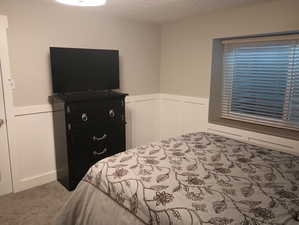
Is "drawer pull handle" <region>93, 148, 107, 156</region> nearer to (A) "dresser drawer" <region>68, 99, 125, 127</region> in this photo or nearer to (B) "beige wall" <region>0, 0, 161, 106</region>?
(A) "dresser drawer" <region>68, 99, 125, 127</region>

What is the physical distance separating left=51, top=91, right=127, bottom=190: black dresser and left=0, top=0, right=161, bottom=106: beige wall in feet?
1.01

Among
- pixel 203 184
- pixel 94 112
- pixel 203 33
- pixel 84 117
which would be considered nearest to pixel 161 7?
pixel 203 33

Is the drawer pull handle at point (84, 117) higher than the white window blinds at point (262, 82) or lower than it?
lower

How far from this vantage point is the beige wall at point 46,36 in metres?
2.46

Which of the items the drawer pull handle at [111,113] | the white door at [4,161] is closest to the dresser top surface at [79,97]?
the drawer pull handle at [111,113]

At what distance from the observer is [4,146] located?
2.52 m

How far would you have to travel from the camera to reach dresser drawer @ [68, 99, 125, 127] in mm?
2568

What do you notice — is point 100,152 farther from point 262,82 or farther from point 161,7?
point 262,82

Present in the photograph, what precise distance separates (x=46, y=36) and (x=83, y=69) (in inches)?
21.4

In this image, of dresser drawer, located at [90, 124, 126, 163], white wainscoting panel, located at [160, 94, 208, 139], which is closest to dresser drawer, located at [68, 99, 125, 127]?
dresser drawer, located at [90, 124, 126, 163]

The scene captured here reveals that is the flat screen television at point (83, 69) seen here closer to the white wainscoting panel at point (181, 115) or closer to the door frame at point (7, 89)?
the door frame at point (7, 89)

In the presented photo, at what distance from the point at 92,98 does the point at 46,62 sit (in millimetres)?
683

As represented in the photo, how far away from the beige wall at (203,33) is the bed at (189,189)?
1411 mm

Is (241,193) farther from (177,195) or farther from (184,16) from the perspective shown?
(184,16)
